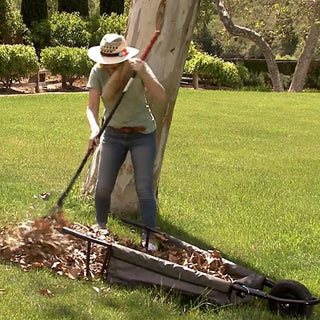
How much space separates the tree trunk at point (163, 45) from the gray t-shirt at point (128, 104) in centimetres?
129

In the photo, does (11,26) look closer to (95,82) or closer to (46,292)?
(95,82)

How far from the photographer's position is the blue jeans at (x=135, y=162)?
17.7 ft

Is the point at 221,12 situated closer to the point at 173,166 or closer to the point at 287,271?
the point at 173,166

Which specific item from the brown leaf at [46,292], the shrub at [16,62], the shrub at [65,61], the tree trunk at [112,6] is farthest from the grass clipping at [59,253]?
the tree trunk at [112,6]

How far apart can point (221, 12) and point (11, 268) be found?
2626 centimetres

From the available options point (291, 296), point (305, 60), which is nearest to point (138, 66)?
point (291, 296)

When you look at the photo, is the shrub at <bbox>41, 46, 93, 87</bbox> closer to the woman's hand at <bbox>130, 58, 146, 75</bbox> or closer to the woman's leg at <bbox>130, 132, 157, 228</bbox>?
the woman's leg at <bbox>130, 132, 157, 228</bbox>

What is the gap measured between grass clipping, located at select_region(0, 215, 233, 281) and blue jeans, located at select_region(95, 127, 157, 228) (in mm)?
465

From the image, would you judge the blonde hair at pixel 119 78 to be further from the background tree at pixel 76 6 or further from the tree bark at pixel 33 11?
the background tree at pixel 76 6

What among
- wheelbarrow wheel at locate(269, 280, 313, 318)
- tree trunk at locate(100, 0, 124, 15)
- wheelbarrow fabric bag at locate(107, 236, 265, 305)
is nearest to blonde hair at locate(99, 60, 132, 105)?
wheelbarrow fabric bag at locate(107, 236, 265, 305)

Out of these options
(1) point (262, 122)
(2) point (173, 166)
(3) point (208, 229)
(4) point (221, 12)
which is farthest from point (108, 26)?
(3) point (208, 229)

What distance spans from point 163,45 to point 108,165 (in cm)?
159

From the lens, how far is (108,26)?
24688 millimetres

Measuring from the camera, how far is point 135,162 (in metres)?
5.44
